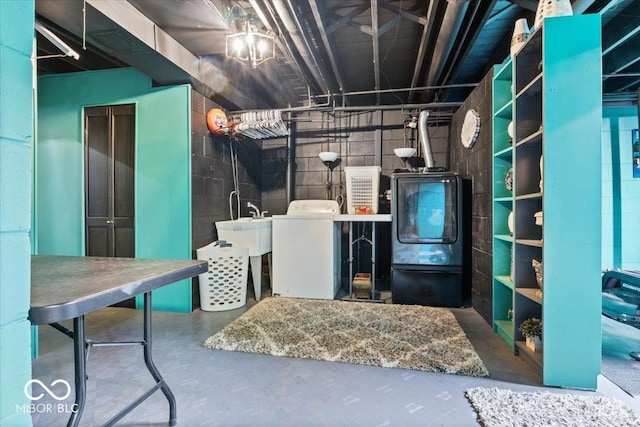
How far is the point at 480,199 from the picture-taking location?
3.00 metres

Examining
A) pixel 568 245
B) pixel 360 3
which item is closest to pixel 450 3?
pixel 360 3

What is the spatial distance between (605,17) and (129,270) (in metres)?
4.34

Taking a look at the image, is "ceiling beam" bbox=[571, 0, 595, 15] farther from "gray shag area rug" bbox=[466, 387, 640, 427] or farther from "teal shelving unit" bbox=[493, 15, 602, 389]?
"gray shag area rug" bbox=[466, 387, 640, 427]

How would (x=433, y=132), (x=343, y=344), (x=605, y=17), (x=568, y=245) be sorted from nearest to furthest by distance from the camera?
(x=568, y=245) < (x=343, y=344) < (x=605, y=17) < (x=433, y=132)

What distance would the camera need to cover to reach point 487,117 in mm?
2760

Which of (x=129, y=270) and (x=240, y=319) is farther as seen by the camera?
(x=240, y=319)

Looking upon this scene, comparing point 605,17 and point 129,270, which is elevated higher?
point 605,17

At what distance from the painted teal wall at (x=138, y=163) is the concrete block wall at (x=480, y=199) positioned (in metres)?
2.86

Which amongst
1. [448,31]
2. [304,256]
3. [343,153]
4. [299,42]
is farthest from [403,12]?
[304,256]

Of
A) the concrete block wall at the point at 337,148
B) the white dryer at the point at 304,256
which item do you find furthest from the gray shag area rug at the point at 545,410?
the concrete block wall at the point at 337,148

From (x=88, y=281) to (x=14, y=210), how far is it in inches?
14.0

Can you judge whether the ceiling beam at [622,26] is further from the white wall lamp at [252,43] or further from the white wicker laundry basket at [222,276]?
the white wicker laundry basket at [222,276]

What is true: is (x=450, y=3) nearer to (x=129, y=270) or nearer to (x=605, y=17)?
(x=605, y=17)

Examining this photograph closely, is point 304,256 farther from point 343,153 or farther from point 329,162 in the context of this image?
point 343,153
